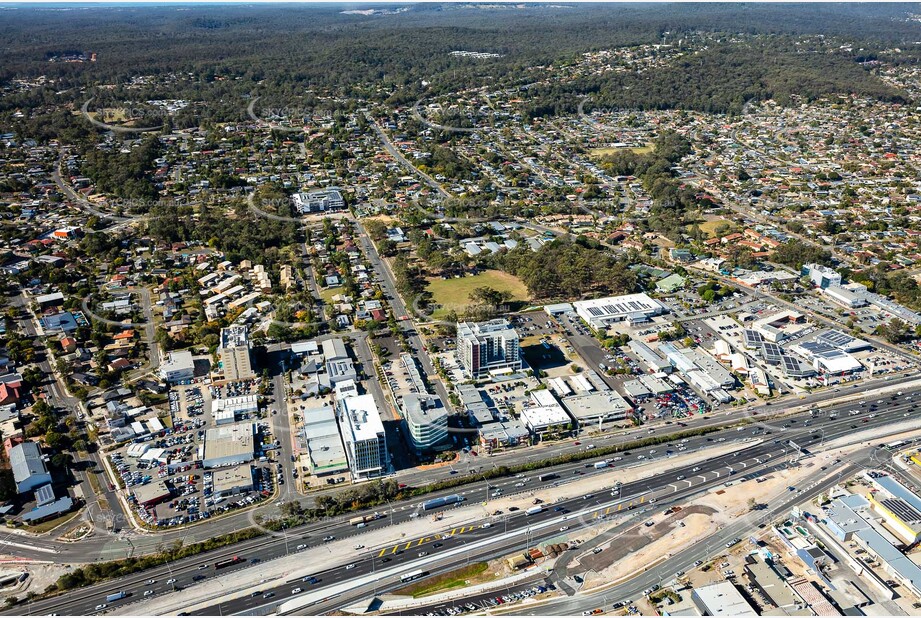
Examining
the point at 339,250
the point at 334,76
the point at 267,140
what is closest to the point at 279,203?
the point at 339,250

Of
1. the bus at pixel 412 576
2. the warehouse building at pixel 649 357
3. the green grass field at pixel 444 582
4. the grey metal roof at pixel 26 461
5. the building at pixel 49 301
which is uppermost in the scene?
the building at pixel 49 301

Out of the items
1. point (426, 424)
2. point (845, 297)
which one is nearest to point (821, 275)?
point (845, 297)

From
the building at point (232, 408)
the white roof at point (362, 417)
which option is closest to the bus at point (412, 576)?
the white roof at point (362, 417)

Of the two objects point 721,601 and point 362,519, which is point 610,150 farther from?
point 721,601

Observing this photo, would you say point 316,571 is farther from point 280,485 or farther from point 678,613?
point 678,613

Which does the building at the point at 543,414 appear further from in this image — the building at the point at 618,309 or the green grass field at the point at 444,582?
the building at the point at 618,309
